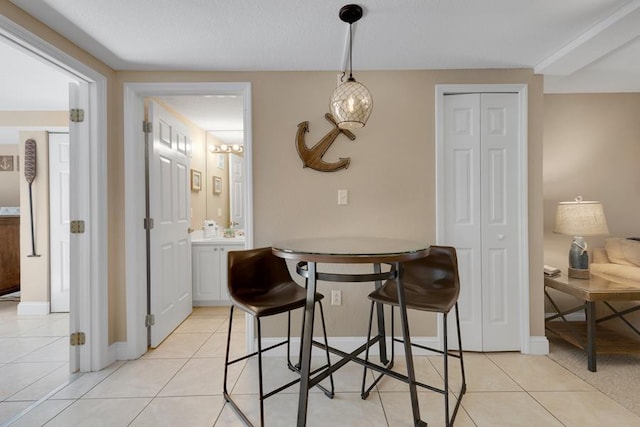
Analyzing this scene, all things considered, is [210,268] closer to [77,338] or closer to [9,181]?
[77,338]

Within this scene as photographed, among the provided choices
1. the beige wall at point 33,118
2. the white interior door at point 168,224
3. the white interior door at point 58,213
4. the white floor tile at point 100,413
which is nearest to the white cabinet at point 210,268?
the white interior door at point 168,224

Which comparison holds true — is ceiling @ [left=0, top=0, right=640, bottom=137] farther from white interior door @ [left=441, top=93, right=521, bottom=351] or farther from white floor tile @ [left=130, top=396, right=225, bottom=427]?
white floor tile @ [left=130, top=396, right=225, bottom=427]

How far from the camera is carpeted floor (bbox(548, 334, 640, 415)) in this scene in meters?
1.89

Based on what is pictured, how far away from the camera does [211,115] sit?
3553mm

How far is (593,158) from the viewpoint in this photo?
10.1 feet

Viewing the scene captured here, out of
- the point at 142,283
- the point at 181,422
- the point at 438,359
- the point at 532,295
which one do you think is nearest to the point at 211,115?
the point at 142,283

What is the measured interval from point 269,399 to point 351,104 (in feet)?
6.02

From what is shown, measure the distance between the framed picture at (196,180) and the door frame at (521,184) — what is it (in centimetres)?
285

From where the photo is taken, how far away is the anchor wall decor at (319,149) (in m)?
2.44

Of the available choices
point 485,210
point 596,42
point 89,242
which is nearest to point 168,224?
point 89,242

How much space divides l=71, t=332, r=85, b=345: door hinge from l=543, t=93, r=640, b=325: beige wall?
13.6ft

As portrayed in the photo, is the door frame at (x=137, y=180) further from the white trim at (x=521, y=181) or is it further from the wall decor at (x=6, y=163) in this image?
the wall decor at (x=6, y=163)

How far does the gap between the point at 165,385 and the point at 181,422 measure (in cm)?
45

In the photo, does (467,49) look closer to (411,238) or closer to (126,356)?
(411,238)
